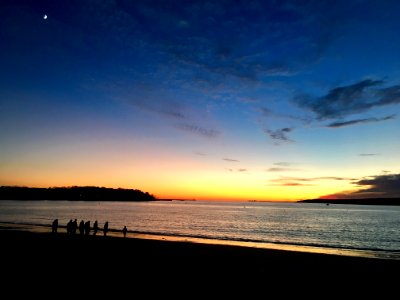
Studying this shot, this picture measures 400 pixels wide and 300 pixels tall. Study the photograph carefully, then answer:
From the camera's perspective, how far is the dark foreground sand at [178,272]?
12953mm

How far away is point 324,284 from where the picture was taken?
14484mm

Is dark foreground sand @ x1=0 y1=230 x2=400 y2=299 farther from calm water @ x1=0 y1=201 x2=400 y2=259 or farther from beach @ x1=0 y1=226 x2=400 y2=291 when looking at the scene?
calm water @ x1=0 y1=201 x2=400 y2=259

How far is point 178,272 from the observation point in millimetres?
15648

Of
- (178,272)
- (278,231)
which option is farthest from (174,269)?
(278,231)

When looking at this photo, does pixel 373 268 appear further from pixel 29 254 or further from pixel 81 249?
pixel 29 254

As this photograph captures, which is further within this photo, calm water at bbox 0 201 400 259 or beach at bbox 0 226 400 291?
calm water at bbox 0 201 400 259

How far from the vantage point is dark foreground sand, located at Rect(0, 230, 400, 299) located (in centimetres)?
1295

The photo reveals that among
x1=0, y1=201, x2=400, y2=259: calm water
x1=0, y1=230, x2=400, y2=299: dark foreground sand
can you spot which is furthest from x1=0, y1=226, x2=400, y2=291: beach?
x1=0, y1=201, x2=400, y2=259: calm water

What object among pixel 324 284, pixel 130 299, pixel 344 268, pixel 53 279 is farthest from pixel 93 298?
pixel 344 268

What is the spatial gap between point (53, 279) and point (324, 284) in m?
12.7

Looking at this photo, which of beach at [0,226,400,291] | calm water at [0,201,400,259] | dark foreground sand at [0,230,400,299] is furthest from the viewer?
calm water at [0,201,400,259]

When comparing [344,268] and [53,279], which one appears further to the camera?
[344,268]

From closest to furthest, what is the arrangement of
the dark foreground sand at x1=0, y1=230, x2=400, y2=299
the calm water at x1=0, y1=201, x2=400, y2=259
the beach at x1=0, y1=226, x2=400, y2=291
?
the dark foreground sand at x1=0, y1=230, x2=400, y2=299 < the beach at x1=0, y1=226, x2=400, y2=291 < the calm water at x1=0, y1=201, x2=400, y2=259

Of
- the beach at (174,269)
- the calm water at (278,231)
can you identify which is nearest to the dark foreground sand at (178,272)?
the beach at (174,269)
